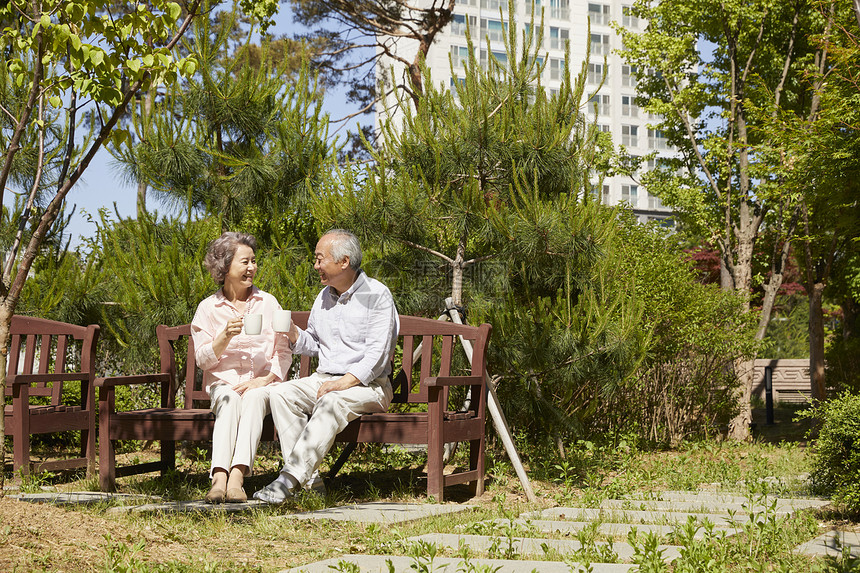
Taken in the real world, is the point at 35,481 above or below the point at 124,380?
below

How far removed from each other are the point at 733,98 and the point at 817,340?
12.6 ft

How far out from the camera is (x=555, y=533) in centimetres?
365

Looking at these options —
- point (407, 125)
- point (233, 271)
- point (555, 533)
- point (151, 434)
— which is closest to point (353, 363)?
point (233, 271)

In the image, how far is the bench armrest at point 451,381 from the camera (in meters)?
4.66

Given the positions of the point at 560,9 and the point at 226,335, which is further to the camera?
the point at 560,9

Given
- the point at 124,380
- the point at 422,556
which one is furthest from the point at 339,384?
the point at 422,556

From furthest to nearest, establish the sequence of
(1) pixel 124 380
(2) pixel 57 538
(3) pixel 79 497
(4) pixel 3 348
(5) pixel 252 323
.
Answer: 1. (1) pixel 124 380
2. (3) pixel 79 497
3. (5) pixel 252 323
4. (4) pixel 3 348
5. (2) pixel 57 538

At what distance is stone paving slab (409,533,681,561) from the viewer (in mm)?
3160

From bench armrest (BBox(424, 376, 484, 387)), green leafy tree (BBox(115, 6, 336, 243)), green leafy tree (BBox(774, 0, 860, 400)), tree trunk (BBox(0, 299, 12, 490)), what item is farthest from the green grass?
green leafy tree (BBox(774, 0, 860, 400))

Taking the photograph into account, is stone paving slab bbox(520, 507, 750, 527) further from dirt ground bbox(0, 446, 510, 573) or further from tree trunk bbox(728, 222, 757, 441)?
tree trunk bbox(728, 222, 757, 441)

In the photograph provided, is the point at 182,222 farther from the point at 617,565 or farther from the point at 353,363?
the point at 617,565

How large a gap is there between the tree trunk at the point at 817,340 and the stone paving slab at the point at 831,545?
32.9 feet

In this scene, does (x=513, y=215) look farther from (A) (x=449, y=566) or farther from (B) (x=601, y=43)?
(B) (x=601, y=43)

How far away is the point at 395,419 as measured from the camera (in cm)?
475
